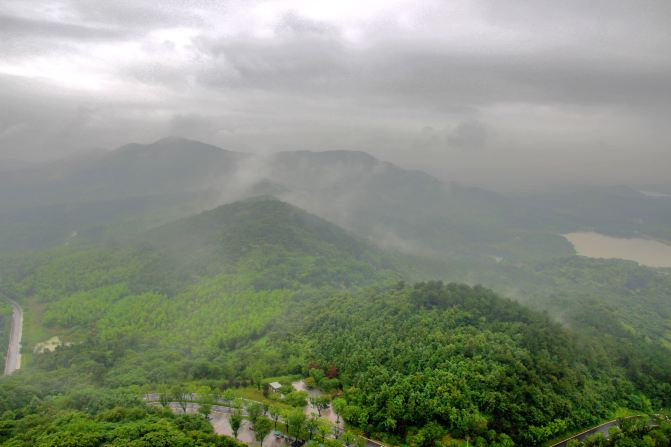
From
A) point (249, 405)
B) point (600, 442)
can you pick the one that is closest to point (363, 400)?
point (249, 405)

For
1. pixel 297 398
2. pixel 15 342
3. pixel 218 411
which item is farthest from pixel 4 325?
pixel 297 398

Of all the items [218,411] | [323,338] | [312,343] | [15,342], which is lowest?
[15,342]

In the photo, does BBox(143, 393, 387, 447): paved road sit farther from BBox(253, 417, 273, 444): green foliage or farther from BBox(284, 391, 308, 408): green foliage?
BBox(284, 391, 308, 408): green foliage

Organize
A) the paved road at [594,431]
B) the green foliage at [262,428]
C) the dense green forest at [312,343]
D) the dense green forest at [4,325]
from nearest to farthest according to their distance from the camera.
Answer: the green foliage at [262,428], the paved road at [594,431], the dense green forest at [312,343], the dense green forest at [4,325]

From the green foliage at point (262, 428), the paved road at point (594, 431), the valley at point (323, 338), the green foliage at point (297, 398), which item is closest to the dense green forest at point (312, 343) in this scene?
the valley at point (323, 338)

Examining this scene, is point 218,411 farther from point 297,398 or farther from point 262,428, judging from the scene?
point 262,428

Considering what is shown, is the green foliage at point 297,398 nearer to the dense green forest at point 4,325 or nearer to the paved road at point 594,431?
the paved road at point 594,431
